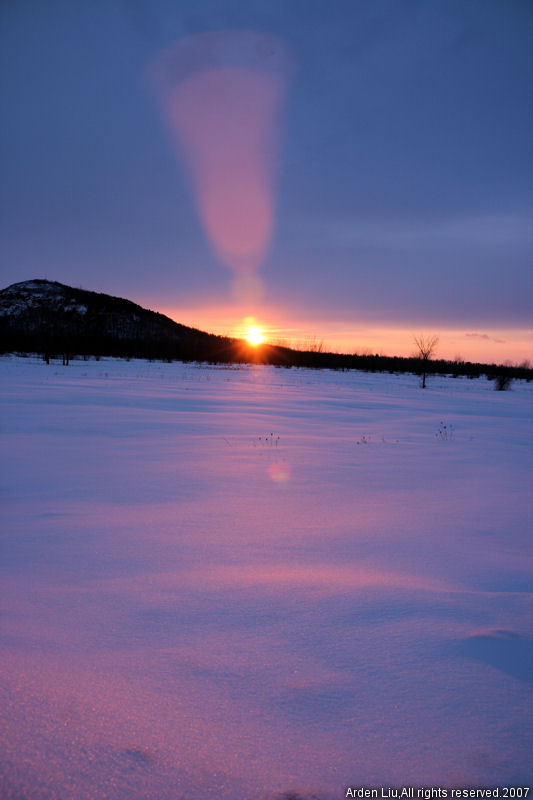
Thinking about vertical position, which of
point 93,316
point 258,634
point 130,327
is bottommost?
point 258,634

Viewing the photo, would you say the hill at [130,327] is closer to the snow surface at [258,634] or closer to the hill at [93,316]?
the hill at [93,316]

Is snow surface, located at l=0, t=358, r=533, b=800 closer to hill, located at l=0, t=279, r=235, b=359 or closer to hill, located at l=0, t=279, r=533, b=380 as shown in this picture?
hill, located at l=0, t=279, r=533, b=380

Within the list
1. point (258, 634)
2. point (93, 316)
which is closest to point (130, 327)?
point (93, 316)

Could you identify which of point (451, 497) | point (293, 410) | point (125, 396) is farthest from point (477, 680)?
point (125, 396)

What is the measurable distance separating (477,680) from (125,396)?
15.8 metres

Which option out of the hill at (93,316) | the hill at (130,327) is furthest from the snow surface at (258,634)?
the hill at (93,316)

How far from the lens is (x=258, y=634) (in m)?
2.44

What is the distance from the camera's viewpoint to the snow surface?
5.41 feet

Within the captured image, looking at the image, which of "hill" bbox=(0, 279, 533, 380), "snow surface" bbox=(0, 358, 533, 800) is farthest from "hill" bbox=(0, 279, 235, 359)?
"snow surface" bbox=(0, 358, 533, 800)

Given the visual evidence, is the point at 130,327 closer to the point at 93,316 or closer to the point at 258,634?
the point at 93,316

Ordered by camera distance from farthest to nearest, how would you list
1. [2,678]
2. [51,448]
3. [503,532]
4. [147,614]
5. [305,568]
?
[51,448] → [503,532] → [305,568] → [147,614] → [2,678]

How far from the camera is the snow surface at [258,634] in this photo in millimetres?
1647

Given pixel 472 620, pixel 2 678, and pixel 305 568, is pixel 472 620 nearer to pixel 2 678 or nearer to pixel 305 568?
pixel 305 568

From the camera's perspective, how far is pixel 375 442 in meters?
9.30
